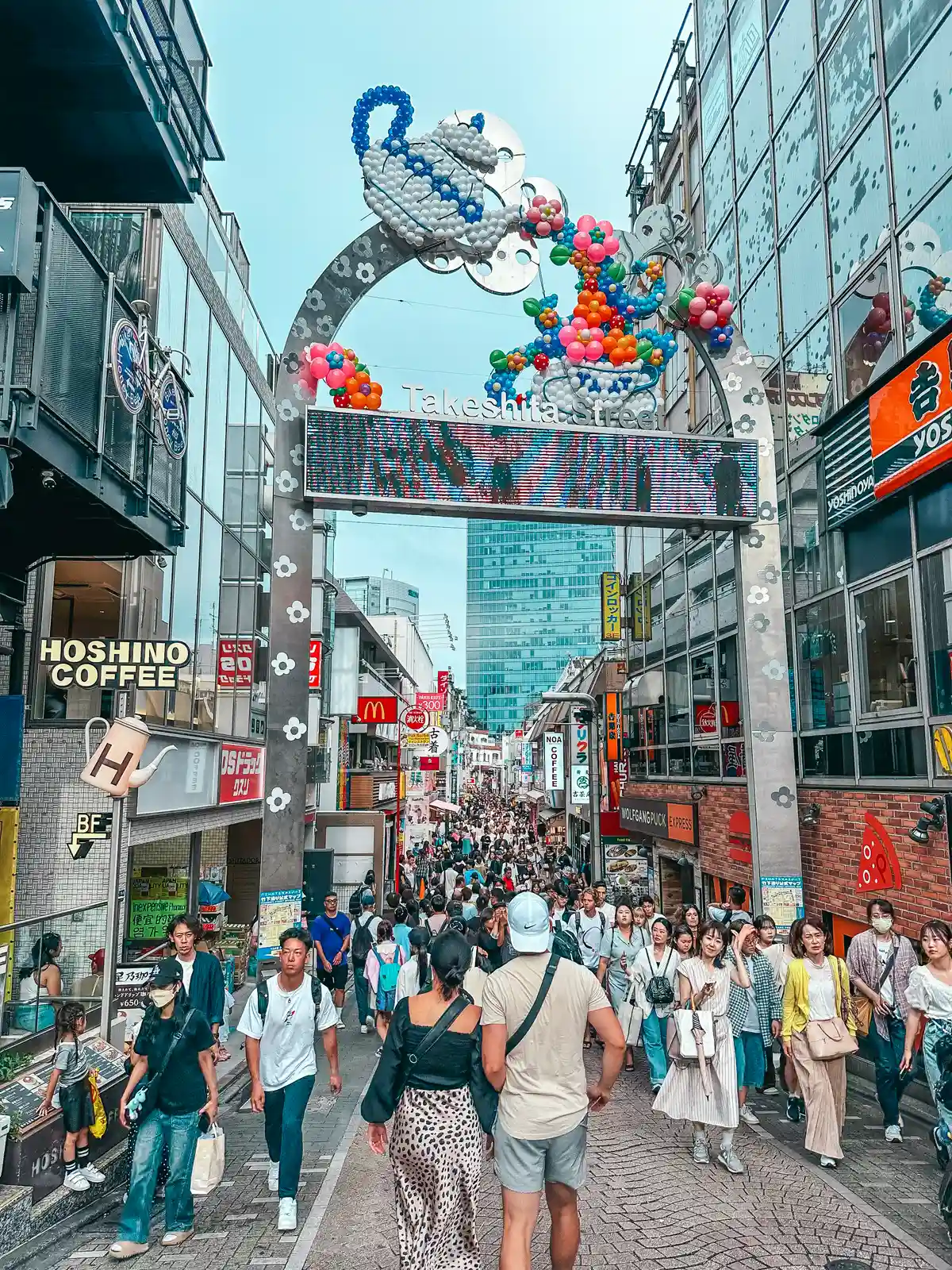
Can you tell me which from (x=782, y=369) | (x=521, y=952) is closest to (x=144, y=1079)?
(x=521, y=952)

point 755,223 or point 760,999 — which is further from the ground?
point 755,223

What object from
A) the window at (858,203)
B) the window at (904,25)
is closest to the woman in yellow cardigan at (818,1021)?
the window at (858,203)

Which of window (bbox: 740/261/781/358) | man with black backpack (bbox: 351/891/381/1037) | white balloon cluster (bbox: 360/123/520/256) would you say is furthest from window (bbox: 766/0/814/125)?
man with black backpack (bbox: 351/891/381/1037)

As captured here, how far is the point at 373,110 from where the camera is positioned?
13039mm

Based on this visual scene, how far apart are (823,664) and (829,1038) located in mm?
7699

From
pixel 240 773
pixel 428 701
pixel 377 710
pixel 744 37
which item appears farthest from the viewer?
pixel 428 701

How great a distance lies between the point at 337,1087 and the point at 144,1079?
149 cm

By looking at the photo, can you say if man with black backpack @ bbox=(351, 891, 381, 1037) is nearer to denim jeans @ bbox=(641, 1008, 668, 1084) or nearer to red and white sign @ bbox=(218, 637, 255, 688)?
denim jeans @ bbox=(641, 1008, 668, 1084)

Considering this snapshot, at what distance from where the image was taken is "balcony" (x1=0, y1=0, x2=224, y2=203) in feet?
24.2

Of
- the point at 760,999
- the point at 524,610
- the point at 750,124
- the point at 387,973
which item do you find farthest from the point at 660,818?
the point at 524,610

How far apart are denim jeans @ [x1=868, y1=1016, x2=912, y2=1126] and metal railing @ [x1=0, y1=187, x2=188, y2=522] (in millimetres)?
8284

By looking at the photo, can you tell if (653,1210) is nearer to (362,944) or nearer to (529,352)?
(362,944)

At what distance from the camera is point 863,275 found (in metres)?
12.7

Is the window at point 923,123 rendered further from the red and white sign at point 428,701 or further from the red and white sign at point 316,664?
the red and white sign at point 428,701
